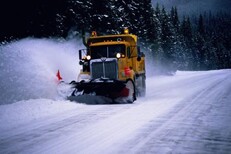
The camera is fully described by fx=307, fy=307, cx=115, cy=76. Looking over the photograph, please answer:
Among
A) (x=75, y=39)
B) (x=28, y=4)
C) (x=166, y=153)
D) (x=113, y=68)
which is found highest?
(x=28, y=4)

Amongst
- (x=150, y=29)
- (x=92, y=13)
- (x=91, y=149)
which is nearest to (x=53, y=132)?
(x=91, y=149)

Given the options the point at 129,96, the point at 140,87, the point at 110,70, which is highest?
the point at 110,70

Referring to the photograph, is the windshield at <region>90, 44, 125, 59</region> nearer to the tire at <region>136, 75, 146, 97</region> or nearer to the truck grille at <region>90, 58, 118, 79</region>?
the truck grille at <region>90, 58, 118, 79</region>

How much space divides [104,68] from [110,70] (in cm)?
28

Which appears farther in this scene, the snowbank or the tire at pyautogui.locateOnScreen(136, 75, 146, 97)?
the tire at pyautogui.locateOnScreen(136, 75, 146, 97)

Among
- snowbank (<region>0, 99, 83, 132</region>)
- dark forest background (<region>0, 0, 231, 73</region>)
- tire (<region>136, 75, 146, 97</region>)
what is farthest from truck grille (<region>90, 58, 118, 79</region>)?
dark forest background (<region>0, 0, 231, 73</region>)

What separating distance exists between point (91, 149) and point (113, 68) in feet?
25.1

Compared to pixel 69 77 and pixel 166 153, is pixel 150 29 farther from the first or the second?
pixel 166 153

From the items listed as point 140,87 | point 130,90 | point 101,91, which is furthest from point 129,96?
point 140,87

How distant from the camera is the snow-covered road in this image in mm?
5648

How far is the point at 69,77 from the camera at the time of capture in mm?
19453

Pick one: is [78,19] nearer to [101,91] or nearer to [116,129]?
[101,91]

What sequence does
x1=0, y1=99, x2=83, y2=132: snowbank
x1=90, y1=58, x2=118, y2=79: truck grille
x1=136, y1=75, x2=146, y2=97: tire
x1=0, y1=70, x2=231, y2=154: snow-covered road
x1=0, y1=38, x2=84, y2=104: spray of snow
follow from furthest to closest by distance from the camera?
1. x1=136, y1=75, x2=146, y2=97: tire
2. x1=0, y1=38, x2=84, y2=104: spray of snow
3. x1=90, y1=58, x2=118, y2=79: truck grille
4. x1=0, y1=99, x2=83, y2=132: snowbank
5. x1=0, y1=70, x2=231, y2=154: snow-covered road

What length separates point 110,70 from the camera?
42.6 feet
